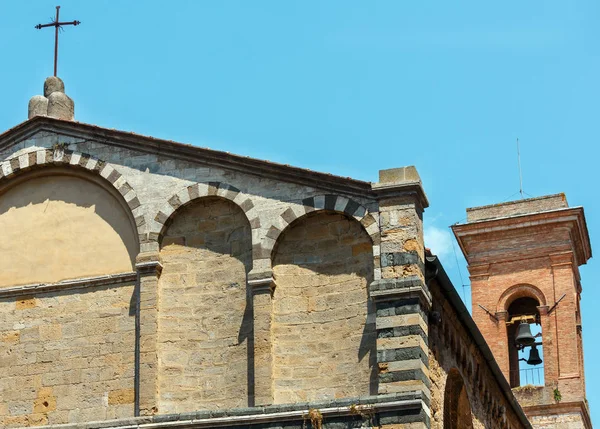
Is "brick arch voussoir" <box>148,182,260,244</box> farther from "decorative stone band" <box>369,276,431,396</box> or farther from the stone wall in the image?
"decorative stone band" <box>369,276,431,396</box>

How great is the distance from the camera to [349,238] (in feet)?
59.3

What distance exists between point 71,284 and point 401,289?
4519 millimetres

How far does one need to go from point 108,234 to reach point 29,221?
1241 millimetres

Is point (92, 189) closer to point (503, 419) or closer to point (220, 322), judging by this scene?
point (220, 322)

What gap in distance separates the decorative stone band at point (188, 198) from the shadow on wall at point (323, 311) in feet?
2.85

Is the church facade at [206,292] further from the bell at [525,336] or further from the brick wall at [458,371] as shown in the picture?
the bell at [525,336]

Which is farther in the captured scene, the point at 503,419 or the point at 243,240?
the point at 503,419

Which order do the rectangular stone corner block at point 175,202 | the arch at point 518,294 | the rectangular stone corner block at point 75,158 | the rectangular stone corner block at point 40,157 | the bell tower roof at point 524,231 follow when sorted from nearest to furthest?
the rectangular stone corner block at point 175,202 < the rectangular stone corner block at point 75,158 < the rectangular stone corner block at point 40,157 < the arch at point 518,294 < the bell tower roof at point 524,231

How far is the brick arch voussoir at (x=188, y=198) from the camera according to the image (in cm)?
1853

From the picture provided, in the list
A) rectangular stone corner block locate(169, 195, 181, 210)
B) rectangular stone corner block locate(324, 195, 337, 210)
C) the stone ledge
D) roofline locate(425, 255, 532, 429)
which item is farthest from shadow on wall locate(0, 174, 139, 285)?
roofline locate(425, 255, 532, 429)

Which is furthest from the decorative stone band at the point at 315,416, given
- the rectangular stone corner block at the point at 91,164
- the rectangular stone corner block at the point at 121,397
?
the rectangular stone corner block at the point at 91,164

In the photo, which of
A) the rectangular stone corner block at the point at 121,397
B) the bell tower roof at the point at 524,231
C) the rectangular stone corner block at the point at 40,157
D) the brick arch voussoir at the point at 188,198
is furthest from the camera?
the bell tower roof at the point at 524,231

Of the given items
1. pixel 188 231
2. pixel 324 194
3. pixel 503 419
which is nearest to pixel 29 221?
pixel 188 231

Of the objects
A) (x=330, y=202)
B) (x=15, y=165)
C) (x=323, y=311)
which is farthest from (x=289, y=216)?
(x=15, y=165)
